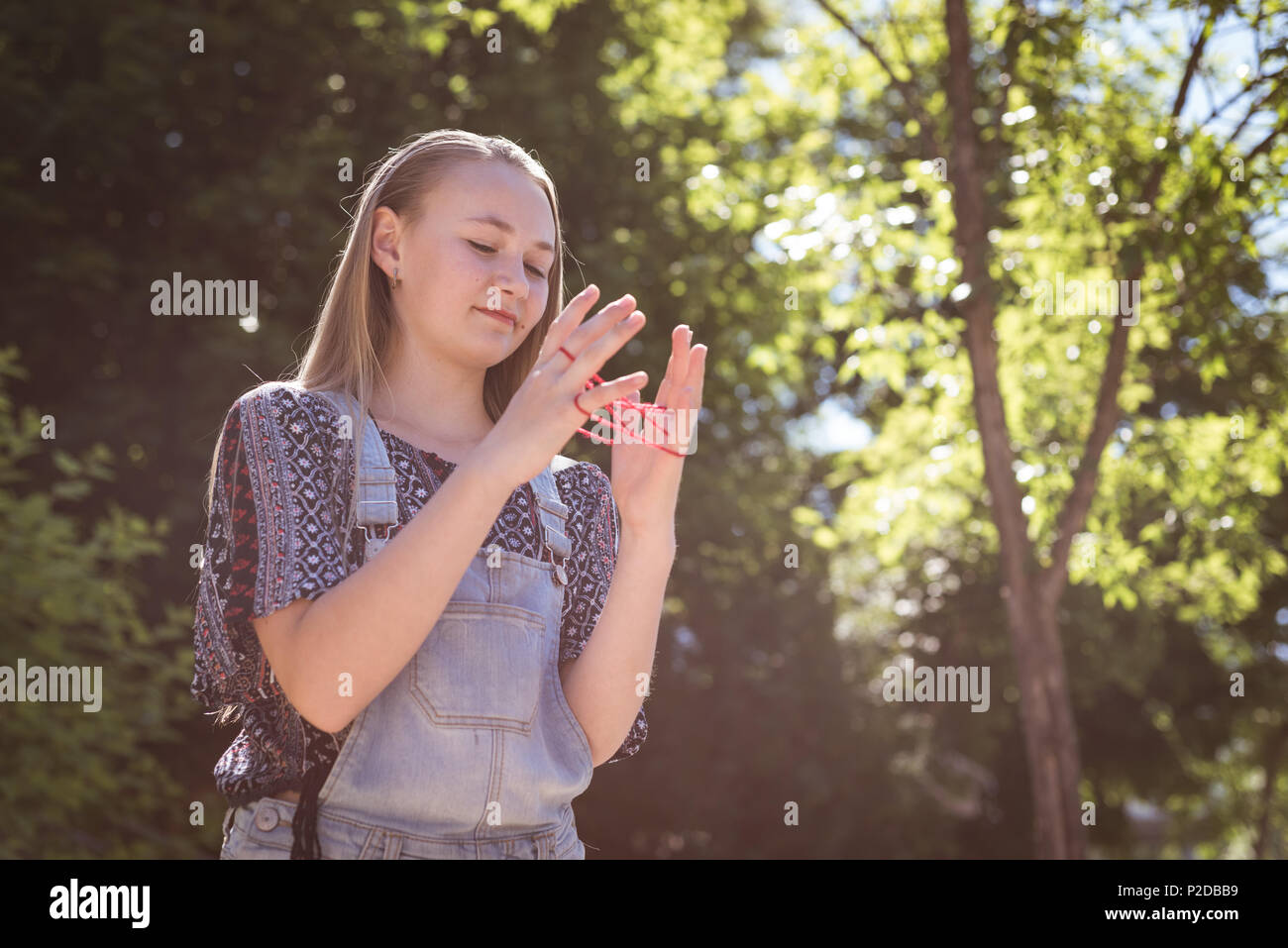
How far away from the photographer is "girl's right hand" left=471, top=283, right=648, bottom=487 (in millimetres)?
1662

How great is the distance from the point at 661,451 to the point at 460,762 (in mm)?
640

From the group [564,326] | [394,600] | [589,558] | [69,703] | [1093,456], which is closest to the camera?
[394,600]

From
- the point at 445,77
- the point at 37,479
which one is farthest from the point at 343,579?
the point at 445,77

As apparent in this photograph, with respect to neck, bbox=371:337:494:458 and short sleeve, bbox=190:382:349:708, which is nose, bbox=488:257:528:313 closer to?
neck, bbox=371:337:494:458

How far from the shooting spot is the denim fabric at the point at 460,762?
5.68 feet

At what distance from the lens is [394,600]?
63.9 inches

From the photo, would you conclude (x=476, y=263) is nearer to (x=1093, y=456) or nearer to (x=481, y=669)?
(x=481, y=669)

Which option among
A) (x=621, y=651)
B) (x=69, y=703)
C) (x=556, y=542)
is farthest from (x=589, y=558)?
(x=69, y=703)

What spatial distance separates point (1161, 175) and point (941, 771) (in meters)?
12.5

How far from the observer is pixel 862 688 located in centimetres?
1547

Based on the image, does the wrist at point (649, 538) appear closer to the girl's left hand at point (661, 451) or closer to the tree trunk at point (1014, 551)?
the girl's left hand at point (661, 451)

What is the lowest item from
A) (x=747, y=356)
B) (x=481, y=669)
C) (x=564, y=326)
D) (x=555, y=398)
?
(x=481, y=669)

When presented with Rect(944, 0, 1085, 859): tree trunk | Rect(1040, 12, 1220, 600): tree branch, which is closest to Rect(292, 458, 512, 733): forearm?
Rect(944, 0, 1085, 859): tree trunk
